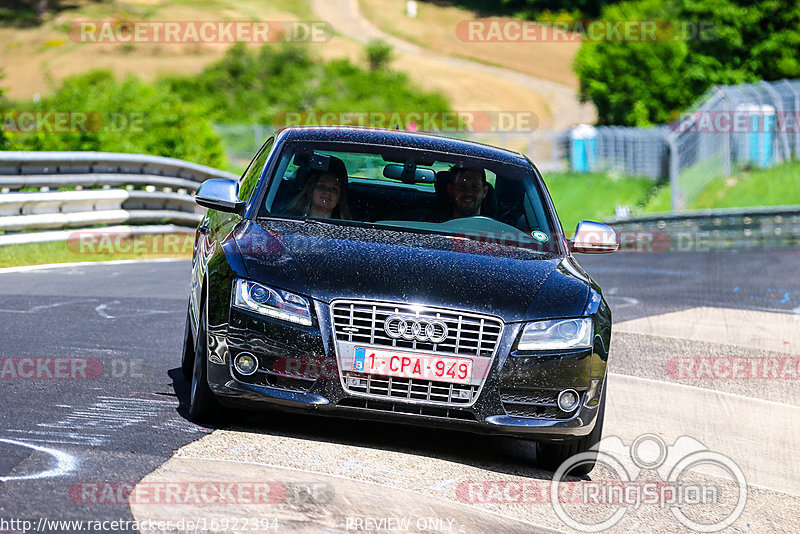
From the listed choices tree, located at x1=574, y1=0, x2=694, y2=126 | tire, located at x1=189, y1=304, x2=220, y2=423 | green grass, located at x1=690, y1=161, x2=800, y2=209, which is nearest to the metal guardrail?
tire, located at x1=189, y1=304, x2=220, y2=423

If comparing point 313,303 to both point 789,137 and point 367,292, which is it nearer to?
point 367,292

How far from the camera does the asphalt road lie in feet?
16.7

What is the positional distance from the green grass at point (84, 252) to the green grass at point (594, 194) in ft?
84.4

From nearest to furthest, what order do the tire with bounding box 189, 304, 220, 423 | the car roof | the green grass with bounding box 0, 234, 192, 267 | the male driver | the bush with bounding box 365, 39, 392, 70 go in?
the tire with bounding box 189, 304, 220, 423, the male driver, the car roof, the green grass with bounding box 0, 234, 192, 267, the bush with bounding box 365, 39, 392, 70

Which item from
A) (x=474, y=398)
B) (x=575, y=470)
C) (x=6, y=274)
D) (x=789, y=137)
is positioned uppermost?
(x=474, y=398)

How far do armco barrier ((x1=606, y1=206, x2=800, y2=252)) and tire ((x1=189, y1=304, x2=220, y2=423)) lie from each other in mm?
20101

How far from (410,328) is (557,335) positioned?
73cm

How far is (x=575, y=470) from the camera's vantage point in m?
6.20

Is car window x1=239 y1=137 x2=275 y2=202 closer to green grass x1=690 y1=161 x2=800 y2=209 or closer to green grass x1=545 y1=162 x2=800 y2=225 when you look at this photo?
green grass x1=690 y1=161 x2=800 y2=209

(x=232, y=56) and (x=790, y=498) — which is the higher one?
(x=790, y=498)

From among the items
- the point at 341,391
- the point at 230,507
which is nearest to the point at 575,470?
the point at 341,391

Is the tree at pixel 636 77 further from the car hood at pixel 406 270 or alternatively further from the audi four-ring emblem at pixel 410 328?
the audi four-ring emblem at pixel 410 328

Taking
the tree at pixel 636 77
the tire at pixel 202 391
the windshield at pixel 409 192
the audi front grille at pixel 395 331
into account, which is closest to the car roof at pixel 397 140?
the windshield at pixel 409 192

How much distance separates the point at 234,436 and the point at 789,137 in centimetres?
3413
